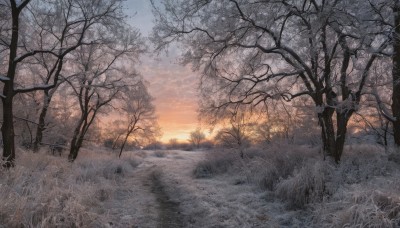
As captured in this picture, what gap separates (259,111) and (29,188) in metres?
10.8

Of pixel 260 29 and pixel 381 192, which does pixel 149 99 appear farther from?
pixel 381 192

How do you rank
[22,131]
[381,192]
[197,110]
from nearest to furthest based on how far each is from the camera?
[381,192] → [197,110] → [22,131]

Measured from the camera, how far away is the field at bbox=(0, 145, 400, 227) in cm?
593

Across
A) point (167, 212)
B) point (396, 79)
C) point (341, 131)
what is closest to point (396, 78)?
point (396, 79)

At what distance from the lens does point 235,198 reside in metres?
9.99

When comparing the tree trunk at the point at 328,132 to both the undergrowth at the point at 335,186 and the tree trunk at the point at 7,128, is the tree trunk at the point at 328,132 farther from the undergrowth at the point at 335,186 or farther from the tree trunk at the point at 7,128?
the tree trunk at the point at 7,128

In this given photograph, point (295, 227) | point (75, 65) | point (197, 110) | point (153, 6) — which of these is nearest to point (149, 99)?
point (75, 65)

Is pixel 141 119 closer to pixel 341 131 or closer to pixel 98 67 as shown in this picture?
pixel 98 67

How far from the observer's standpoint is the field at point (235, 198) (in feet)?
19.5

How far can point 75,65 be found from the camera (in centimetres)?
2120

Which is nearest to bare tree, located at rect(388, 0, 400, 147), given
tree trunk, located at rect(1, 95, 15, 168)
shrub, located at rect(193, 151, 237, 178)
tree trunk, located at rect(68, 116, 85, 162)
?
shrub, located at rect(193, 151, 237, 178)

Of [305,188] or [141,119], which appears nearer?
[305,188]

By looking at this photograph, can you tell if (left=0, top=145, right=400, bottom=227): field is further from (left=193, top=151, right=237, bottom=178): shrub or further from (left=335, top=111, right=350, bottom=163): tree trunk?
(left=193, top=151, right=237, bottom=178): shrub

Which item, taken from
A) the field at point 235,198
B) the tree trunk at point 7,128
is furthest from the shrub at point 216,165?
the tree trunk at point 7,128
